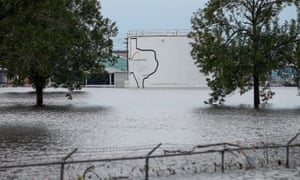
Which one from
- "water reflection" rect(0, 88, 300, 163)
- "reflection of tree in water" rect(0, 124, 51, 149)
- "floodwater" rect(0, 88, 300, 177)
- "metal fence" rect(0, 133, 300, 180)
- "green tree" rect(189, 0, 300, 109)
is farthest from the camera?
"green tree" rect(189, 0, 300, 109)

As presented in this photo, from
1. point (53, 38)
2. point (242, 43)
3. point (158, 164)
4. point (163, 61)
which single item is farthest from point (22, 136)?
point (163, 61)

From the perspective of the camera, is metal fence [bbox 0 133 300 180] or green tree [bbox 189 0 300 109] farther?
green tree [bbox 189 0 300 109]

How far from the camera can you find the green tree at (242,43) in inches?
1345

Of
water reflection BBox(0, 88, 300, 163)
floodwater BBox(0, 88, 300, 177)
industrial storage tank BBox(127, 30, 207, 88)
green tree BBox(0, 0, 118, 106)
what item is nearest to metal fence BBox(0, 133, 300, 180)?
floodwater BBox(0, 88, 300, 177)

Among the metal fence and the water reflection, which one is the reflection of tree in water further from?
the metal fence

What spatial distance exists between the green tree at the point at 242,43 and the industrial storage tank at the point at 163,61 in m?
52.8

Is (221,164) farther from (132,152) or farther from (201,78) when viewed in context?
(201,78)

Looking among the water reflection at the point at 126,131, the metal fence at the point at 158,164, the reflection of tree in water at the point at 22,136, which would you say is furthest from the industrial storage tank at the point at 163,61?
the metal fence at the point at 158,164

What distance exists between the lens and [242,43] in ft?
115

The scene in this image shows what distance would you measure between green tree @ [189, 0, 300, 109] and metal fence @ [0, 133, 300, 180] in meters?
20.7

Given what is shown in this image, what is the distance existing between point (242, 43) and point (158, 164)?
24.5 meters

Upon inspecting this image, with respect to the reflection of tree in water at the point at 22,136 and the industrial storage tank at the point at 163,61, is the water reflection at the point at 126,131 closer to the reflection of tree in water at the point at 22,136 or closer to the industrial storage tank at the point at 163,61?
the reflection of tree in water at the point at 22,136

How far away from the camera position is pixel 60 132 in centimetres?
2000

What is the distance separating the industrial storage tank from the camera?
90.7m
